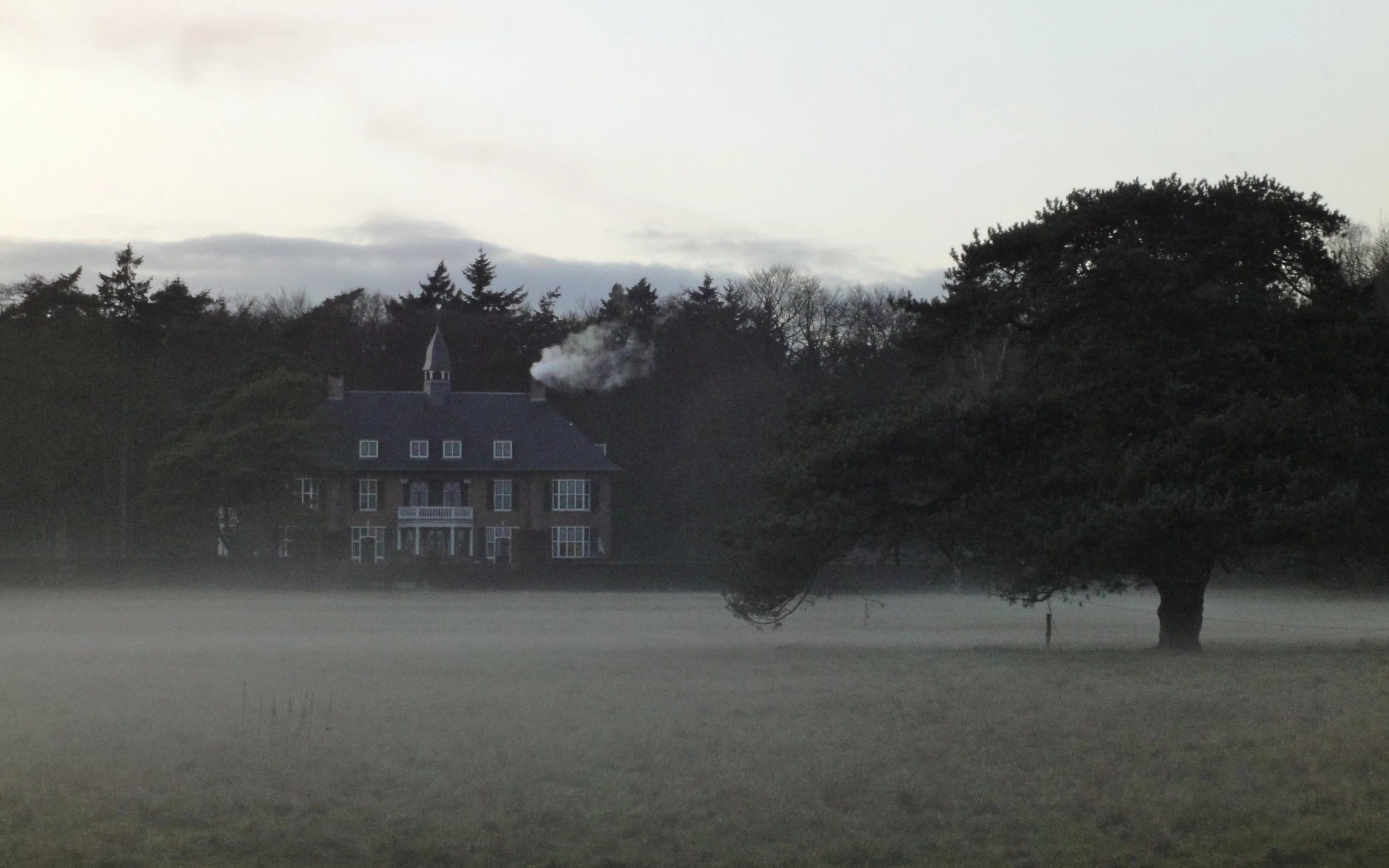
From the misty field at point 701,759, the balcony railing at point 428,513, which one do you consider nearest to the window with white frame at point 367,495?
the balcony railing at point 428,513

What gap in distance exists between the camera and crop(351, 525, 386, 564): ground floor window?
3228 inches

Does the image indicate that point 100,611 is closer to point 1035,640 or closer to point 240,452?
point 240,452

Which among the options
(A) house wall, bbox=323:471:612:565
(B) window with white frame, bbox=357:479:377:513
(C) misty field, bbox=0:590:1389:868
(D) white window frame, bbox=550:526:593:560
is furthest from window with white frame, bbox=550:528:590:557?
(C) misty field, bbox=0:590:1389:868

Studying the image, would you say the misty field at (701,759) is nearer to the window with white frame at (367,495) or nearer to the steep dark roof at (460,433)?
the steep dark roof at (460,433)

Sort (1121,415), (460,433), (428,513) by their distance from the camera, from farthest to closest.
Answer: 1. (460,433)
2. (428,513)
3. (1121,415)

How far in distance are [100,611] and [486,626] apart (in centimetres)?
1480

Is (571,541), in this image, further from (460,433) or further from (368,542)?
(368,542)

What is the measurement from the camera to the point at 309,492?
7956 centimetres

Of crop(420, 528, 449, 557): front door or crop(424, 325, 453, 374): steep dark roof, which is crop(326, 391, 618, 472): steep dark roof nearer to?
crop(424, 325, 453, 374): steep dark roof

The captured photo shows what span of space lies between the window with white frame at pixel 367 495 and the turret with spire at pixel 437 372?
Result: 5670 mm

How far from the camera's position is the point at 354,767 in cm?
1235

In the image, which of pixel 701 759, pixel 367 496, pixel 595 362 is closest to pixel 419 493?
pixel 367 496

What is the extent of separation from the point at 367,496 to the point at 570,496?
11.2 m

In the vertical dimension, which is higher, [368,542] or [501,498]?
[501,498]
